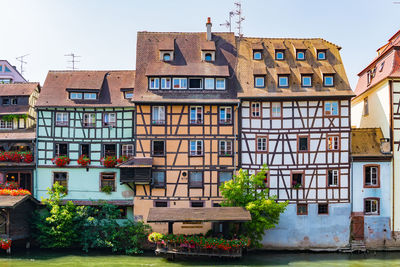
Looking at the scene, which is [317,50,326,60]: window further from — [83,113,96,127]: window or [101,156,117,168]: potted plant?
[83,113,96,127]: window

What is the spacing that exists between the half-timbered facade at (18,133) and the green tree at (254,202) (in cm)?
1394

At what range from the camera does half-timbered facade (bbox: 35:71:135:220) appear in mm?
27312

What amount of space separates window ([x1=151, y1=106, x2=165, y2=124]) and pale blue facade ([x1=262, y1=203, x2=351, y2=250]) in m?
10.7

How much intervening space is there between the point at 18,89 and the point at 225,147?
1667 cm

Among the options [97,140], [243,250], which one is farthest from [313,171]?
[97,140]

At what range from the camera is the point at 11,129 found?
28.9m

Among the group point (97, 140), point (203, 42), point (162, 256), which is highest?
point (203, 42)

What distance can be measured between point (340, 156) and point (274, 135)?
15.7 ft

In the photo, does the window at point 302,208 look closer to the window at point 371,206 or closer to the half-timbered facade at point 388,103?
the window at point 371,206

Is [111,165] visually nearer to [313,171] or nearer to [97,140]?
[97,140]

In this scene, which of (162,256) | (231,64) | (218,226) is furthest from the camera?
(231,64)

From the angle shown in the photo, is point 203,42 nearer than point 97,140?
No

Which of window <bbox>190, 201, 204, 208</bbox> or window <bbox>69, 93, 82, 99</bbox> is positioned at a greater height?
window <bbox>69, 93, 82, 99</bbox>

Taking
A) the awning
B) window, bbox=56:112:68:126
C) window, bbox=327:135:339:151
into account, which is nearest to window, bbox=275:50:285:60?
→ window, bbox=327:135:339:151
